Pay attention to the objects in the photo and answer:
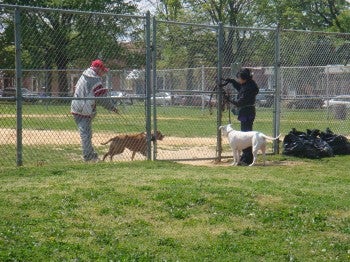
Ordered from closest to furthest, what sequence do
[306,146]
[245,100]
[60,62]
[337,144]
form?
1. [245,100]
2. [60,62]
3. [306,146]
4. [337,144]

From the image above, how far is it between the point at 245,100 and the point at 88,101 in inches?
106

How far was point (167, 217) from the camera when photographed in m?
6.91

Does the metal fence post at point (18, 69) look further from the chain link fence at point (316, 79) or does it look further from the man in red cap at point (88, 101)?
the chain link fence at point (316, 79)

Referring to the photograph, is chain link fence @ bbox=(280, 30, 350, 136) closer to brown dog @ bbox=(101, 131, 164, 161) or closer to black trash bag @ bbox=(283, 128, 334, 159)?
black trash bag @ bbox=(283, 128, 334, 159)

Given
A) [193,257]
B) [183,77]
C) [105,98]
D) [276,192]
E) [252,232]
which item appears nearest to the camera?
[193,257]

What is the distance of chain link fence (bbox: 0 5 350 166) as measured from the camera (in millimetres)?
11188

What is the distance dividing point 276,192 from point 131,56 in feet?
16.3

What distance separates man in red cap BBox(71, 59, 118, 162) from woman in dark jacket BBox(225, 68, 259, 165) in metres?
2.18

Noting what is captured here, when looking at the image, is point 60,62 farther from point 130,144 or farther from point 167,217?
point 167,217

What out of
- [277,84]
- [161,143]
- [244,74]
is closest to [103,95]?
[244,74]

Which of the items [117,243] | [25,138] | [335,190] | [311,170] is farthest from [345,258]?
[25,138]

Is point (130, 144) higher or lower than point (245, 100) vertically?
lower

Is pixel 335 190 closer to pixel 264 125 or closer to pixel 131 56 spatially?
pixel 131 56

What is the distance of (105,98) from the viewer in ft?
35.2
